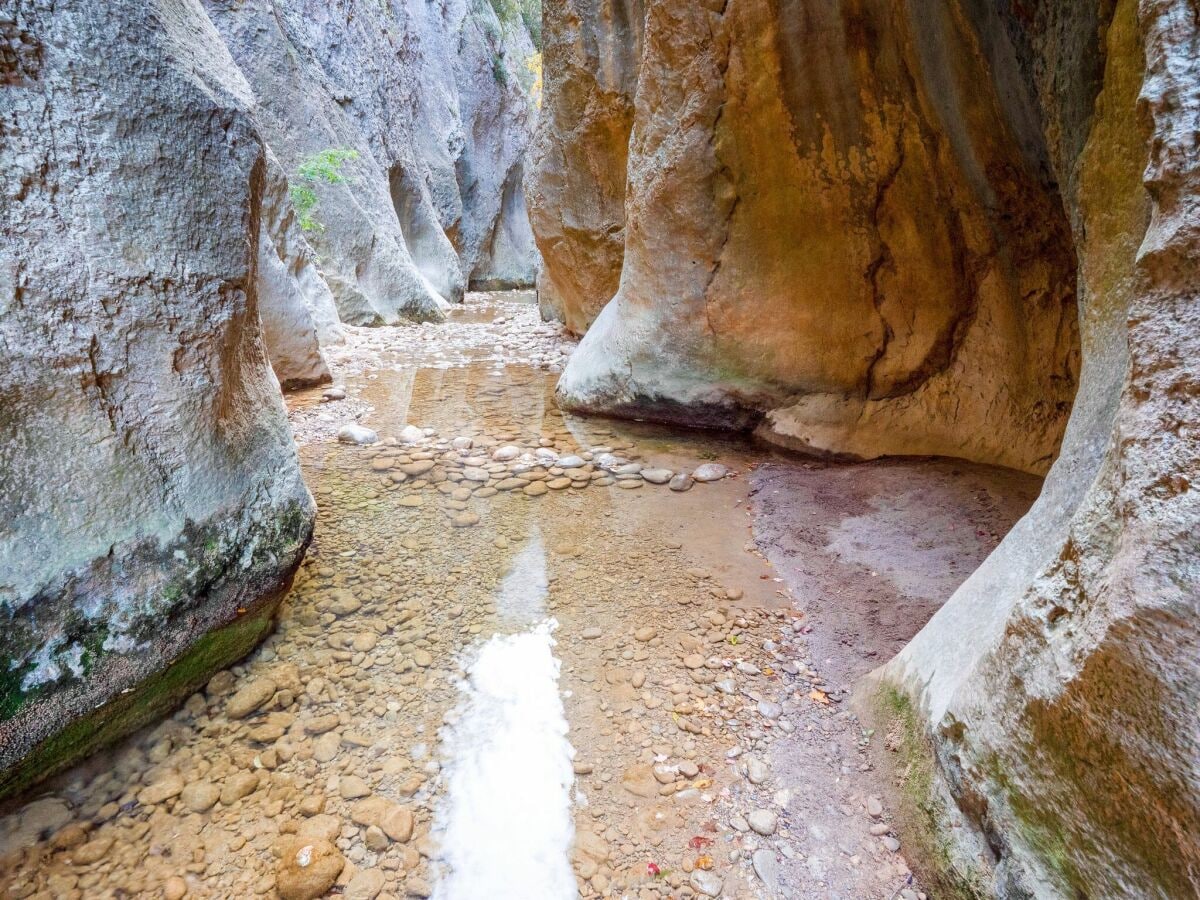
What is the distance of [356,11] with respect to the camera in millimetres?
11711

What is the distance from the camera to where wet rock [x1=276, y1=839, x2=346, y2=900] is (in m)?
1.42

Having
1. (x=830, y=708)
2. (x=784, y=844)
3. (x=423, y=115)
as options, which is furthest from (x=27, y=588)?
(x=423, y=115)

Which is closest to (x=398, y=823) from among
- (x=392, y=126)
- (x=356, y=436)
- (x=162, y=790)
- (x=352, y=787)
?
(x=352, y=787)

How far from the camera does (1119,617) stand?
0.89 metres

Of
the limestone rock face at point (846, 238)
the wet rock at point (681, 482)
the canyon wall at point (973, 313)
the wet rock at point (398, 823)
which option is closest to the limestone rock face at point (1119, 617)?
the canyon wall at point (973, 313)

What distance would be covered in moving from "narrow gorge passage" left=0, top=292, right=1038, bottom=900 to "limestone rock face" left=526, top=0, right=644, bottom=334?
380cm

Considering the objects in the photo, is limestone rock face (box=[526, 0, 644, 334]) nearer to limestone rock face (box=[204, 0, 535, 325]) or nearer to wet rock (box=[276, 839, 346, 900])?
limestone rock face (box=[204, 0, 535, 325])

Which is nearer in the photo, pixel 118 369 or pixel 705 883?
pixel 705 883

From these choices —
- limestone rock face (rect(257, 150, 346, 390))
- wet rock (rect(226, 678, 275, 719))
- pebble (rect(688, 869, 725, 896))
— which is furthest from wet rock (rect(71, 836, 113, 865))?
limestone rock face (rect(257, 150, 346, 390))

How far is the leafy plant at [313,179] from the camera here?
841cm

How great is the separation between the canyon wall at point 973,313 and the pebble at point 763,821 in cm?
32

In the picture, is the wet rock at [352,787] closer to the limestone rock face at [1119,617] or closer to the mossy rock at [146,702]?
the mossy rock at [146,702]

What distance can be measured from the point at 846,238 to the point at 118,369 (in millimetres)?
3372

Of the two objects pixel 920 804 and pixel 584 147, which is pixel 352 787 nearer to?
pixel 920 804
